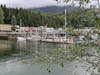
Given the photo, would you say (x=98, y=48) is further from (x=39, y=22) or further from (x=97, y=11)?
(x=39, y=22)

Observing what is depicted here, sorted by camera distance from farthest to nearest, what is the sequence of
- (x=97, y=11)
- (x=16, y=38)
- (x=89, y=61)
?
(x=16, y=38) → (x=89, y=61) → (x=97, y=11)

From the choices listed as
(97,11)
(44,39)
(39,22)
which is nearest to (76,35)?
(97,11)

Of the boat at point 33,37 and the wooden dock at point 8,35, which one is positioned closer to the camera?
the boat at point 33,37

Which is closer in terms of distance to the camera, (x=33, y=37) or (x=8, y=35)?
(x=33, y=37)

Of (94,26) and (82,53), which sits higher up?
(94,26)

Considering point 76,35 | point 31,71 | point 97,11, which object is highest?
point 97,11

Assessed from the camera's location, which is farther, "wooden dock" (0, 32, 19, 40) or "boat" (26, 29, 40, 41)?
"wooden dock" (0, 32, 19, 40)

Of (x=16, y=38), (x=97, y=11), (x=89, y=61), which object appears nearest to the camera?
(x=97, y=11)

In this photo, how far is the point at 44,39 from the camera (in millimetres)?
80125

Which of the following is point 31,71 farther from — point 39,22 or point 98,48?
point 39,22

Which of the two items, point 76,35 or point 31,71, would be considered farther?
point 31,71

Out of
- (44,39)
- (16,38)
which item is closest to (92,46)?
(44,39)

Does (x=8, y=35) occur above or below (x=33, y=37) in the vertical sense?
above

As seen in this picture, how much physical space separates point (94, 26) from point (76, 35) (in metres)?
0.30
